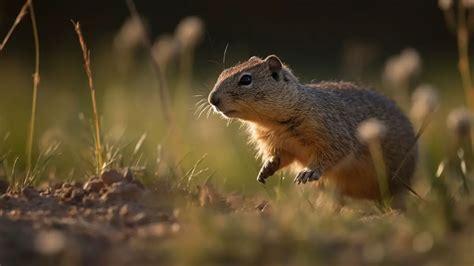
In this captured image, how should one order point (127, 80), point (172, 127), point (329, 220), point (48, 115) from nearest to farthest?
1. point (329, 220)
2. point (172, 127)
3. point (48, 115)
4. point (127, 80)

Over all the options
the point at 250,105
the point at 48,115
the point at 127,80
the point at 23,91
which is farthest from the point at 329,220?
the point at 127,80

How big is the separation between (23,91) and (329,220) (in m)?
6.17

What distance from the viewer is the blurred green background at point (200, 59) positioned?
711cm

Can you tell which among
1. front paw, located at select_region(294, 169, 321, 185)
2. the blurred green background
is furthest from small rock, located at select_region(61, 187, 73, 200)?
front paw, located at select_region(294, 169, 321, 185)

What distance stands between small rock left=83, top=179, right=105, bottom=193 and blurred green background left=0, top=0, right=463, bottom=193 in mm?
638

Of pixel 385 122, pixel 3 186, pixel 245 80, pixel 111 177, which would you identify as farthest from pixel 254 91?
pixel 3 186

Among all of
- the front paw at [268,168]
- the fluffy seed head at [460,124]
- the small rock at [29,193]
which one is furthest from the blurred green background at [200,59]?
the fluffy seed head at [460,124]

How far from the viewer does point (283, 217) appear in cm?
336

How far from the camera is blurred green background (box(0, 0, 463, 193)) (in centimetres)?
711

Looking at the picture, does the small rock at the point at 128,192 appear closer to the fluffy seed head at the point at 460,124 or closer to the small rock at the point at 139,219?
the small rock at the point at 139,219

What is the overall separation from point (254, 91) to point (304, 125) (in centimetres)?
41

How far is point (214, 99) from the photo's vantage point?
5.11m

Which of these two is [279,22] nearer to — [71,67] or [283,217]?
[71,67]

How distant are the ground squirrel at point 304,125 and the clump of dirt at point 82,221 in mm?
1054
